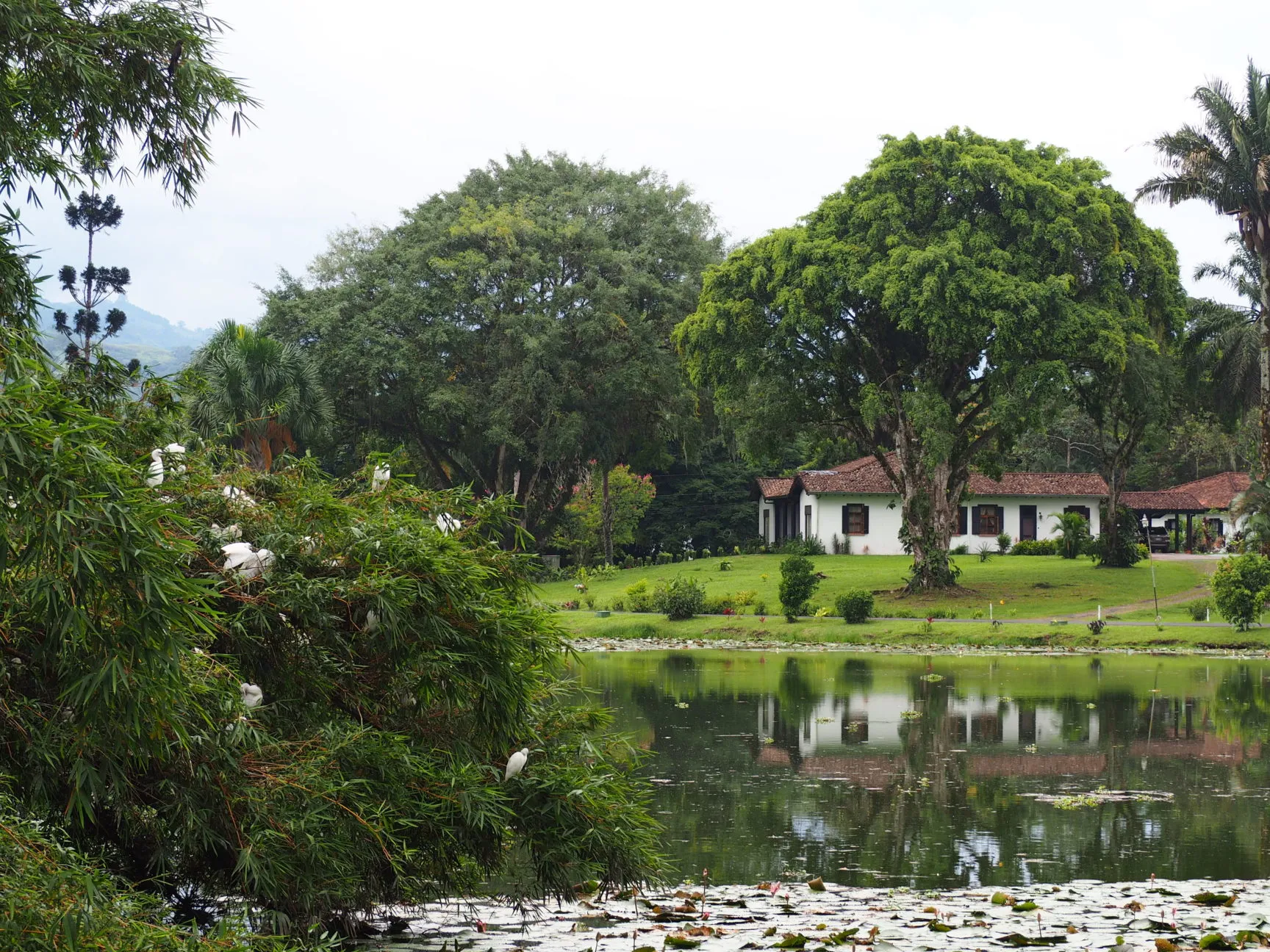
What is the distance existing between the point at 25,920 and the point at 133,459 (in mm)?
2971

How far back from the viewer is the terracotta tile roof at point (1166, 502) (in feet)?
196

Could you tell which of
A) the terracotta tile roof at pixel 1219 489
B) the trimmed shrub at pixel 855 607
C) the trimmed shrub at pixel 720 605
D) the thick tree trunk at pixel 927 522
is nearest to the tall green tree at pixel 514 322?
the trimmed shrub at pixel 720 605

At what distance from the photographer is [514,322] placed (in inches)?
1992

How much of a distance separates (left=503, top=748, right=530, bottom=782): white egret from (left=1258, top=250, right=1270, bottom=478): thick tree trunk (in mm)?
34724

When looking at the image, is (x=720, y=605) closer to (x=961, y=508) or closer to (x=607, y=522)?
(x=607, y=522)

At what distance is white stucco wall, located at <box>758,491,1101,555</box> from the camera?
2228 inches

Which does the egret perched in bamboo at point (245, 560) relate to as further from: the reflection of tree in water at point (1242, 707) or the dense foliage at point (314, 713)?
the reflection of tree in water at point (1242, 707)

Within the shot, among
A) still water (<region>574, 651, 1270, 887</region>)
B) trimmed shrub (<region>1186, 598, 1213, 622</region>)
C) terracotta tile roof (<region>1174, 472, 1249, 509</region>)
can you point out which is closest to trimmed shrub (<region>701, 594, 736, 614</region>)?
still water (<region>574, 651, 1270, 887</region>)

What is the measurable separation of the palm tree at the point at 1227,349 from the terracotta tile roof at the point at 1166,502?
1630 centimetres

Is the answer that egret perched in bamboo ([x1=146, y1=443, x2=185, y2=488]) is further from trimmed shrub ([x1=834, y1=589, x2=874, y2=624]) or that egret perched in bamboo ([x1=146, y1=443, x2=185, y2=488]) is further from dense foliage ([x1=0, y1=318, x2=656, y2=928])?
trimmed shrub ([x1=834, y1=589, x2=874, y2=624])

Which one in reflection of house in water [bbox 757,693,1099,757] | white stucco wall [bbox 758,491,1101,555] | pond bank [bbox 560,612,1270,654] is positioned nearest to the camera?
reflection of house in water [bbox 757,693,1099,757]

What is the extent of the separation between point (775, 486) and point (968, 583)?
1969 cm

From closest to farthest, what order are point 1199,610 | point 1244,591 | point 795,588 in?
point 1244,591, point 1199,610, point 795,588

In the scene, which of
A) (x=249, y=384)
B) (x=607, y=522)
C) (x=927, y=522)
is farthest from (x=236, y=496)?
(x=607, y=522)
